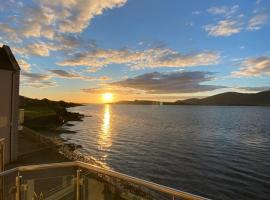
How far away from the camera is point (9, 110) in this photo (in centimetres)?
1432

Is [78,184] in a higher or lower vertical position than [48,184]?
higher

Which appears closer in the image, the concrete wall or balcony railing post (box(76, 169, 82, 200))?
balcony railing post (box(76, 169, 82, 200))

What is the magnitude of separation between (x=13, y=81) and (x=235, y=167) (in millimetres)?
25286

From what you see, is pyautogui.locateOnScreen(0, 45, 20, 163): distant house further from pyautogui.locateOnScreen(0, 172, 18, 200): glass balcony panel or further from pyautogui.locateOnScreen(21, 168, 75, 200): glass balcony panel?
pyautogui.locateOnScreen(21, 168, 75, 200): glass balcony panel

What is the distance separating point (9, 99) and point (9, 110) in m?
0.63

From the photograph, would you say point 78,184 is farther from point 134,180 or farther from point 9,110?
point 9,110

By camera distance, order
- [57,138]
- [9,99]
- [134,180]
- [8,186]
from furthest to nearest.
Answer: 1. [57,138]
2. [9,99]
3. [8,186]
4. [134,180]

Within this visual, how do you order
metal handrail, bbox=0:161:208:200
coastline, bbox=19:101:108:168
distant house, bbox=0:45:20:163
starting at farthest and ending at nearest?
coastline, bbox=19:101:108:168, distant house, bbox=0:45:20:163, metal handrail, bbox=0:161:208:200

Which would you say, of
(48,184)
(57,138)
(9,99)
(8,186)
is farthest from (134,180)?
(57,138)

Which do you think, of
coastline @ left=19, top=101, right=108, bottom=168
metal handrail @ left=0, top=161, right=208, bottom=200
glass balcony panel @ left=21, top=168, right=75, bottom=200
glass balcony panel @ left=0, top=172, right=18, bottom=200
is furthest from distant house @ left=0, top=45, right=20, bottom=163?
metal handrail @ left=0, top=161, right=208, bottom=200

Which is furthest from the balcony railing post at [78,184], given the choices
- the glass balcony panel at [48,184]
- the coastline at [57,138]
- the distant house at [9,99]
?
the coastline at [57,138]

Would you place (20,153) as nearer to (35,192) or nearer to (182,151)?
(35,192)

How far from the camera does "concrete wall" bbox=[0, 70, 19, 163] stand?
45.5 feet

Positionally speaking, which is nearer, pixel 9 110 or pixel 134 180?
pixel 134 180
